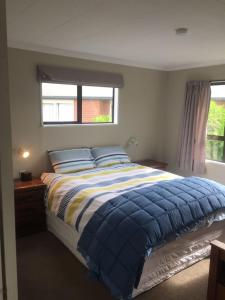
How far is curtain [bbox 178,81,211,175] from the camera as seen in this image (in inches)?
161

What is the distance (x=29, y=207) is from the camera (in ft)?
10.0

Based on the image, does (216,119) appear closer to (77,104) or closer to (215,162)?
(215,162)

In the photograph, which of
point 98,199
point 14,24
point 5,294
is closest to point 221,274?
point 98,199

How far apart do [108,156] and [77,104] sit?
92cm

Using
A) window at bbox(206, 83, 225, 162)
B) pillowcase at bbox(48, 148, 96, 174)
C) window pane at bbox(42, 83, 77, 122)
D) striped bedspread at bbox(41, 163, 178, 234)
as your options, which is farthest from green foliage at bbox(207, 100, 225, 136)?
window pane at bbox(42, 83, 77, 122)

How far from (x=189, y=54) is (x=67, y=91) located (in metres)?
1.79

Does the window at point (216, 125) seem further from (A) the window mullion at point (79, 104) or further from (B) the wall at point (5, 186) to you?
(B) the wall at point (5, 186)

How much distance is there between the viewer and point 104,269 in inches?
81.6

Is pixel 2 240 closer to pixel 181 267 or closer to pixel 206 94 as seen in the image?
pixel 181 267

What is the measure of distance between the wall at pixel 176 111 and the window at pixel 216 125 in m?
0.16

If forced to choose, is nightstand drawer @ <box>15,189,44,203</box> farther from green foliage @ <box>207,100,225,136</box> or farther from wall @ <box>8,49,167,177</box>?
green foliage @ <box>207,100,225,136</box>

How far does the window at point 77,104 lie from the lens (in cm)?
365

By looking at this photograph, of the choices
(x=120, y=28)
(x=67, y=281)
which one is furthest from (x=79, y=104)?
(x=67, y=281)

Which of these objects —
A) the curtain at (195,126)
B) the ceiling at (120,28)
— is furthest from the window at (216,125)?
the ceiling at (120,28)
